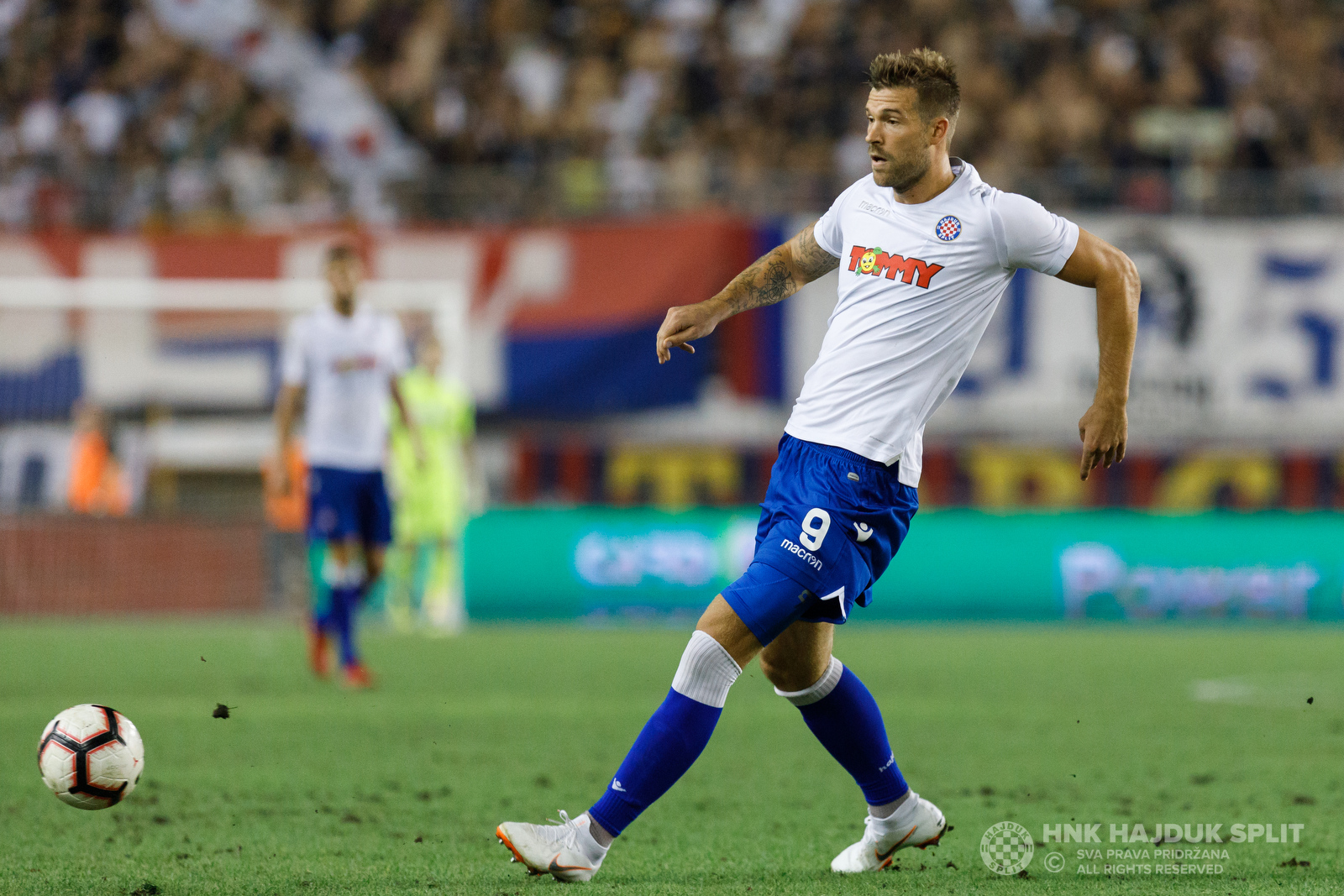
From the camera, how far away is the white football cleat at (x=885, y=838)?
484cm

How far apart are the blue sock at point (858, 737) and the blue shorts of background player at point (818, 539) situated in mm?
335

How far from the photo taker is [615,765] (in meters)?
6.93

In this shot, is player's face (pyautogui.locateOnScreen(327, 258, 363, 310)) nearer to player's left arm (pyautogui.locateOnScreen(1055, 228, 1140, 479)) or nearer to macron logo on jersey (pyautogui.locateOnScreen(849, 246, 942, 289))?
macron logo on jersey (pyautogui.locateOnScreen(849, 246, 942, 289))

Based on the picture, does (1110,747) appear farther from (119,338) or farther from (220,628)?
(119,338)

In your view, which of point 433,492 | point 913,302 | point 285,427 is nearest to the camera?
point 913,302

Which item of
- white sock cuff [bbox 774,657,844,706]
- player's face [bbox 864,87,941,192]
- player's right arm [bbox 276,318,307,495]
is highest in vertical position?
player's face [bbox 864,87,941,192]

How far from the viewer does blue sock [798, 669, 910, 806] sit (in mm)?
4867

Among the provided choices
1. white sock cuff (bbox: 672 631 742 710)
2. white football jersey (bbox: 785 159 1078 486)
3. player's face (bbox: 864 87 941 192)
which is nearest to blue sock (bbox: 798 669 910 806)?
white sock cuff (bbox: 672 631 742 710)

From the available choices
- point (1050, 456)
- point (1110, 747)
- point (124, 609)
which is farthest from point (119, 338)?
point (1110, 747)

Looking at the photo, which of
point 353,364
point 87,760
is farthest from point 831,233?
point 353,364

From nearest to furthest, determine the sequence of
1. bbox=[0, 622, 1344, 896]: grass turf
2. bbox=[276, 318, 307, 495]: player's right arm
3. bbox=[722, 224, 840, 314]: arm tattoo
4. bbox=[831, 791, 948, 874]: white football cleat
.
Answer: bbox=[0, 622, 1344, 896]: grass turf, bbox=[831, 791, 948, 874]: white football cleat, bbox=[722, 224, 840, 314]: arm tattoo, bbox=[276, 318, 307, 495]: player's right arm

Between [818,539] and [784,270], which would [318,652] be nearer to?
[784,270]

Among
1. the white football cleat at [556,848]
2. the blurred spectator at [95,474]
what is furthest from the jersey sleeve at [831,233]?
the blurred spectator at [95,474]

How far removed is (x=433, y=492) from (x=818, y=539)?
1031 cm
